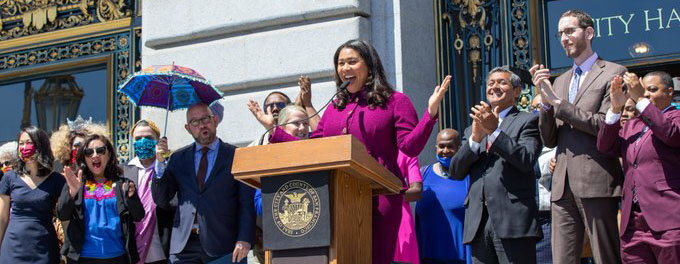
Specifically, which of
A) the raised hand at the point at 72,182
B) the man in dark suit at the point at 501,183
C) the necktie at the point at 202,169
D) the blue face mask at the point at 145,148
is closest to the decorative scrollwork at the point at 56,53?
the blue face mask at the point at 145,148

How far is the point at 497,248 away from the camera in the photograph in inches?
284

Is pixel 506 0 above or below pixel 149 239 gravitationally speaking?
above

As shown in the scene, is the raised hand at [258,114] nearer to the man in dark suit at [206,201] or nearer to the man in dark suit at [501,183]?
the man in dark suit at [206,201]

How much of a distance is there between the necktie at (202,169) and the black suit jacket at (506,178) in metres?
1.82

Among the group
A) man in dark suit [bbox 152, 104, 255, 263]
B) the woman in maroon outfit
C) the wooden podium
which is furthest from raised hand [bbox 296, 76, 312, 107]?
the wooden podium

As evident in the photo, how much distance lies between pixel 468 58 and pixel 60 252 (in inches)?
165

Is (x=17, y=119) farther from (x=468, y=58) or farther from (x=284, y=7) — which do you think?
(x=468, y=58)

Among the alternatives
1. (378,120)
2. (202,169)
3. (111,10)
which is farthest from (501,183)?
(111,10)

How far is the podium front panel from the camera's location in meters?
5.58

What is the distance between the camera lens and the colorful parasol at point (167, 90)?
859 centimetres

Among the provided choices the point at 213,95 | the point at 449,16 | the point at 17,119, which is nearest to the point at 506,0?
the point at 449,16

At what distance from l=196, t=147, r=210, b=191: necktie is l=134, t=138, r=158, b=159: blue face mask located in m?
1.19

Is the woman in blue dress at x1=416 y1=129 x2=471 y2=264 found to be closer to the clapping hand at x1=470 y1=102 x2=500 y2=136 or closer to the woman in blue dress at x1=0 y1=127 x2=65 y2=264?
the clapping hand at x1=470 y1=102 x2=500 y2=136

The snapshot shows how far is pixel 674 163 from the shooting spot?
680 centimetres
